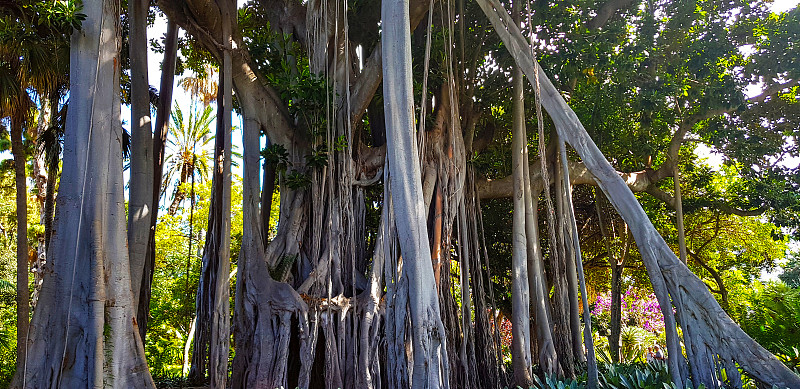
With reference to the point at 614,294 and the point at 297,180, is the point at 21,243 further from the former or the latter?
the point at 614,294

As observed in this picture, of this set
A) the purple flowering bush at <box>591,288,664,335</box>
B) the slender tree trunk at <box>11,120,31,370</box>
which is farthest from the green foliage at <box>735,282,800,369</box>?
the slender tree trunk at <box>11,120,31,370</box>

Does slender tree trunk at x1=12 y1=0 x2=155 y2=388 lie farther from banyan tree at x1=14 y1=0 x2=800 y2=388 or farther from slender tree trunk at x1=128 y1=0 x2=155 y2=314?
slender tree trunk at x1=128 y1=0 x2=155 y2=314

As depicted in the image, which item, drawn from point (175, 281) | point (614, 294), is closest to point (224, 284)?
point (614, 294)

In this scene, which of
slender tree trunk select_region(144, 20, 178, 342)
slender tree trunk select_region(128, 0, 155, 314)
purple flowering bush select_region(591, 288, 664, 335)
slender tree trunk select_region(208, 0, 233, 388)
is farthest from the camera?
purple flowering bush select_region(591, 288, 664, 335)

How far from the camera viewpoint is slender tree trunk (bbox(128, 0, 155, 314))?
15.5 ft

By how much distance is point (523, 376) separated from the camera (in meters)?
4.86

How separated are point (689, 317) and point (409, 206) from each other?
1901 millimetres

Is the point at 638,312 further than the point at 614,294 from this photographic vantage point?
Yes

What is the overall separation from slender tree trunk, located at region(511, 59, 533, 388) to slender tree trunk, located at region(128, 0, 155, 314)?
135 inches

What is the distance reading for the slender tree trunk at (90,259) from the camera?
3182 millimetres

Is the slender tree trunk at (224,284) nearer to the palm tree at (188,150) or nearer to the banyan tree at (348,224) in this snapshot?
the banyan tree at (348,224)

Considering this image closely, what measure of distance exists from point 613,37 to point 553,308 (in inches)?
129

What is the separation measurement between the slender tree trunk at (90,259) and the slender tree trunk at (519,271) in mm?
3156

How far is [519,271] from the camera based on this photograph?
5203 millimetres
